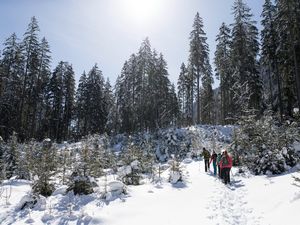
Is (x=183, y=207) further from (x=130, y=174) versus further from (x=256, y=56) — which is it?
(x=256, y=56)

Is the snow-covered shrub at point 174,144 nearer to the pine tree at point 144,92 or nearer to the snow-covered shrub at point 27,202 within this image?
the pine tree at point 144,92

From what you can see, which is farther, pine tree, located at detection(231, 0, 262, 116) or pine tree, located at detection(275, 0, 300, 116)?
pine tree, located at detection(231, 0, 262, 116)

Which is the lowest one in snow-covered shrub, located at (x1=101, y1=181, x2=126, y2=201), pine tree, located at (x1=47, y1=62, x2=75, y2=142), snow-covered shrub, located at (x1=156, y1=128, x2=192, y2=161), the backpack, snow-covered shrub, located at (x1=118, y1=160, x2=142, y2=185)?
snow-covered shrub, located at (x1=101, y1=181, x2=126, y2=201)

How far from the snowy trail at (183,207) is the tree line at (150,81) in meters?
15.9

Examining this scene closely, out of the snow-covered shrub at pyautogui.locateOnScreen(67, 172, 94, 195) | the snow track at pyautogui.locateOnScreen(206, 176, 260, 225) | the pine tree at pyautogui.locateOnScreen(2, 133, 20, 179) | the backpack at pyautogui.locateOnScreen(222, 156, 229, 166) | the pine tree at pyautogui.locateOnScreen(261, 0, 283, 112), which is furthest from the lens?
the pine tree at pyautogui.locateOnScreen(261, 0, 283, 112)

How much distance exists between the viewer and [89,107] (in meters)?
47.7

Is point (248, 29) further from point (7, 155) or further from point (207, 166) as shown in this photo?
point (7, 155)

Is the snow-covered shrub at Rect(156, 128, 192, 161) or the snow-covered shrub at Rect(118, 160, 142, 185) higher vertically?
the snow-covered shrub at Rect(156, 128, 192, 161)

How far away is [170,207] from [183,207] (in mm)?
441

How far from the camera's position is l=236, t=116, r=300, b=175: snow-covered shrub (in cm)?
1382

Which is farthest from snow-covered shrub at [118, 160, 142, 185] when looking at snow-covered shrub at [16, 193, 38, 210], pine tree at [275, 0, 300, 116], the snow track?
pine tree at [275, 0, 300, 116]

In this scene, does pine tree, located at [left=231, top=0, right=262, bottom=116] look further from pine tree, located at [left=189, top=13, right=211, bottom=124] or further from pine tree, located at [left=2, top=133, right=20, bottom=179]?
pine tree, located at [left=2, top=133, right=20, bottom=179]

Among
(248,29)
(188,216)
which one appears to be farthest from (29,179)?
(248,29)

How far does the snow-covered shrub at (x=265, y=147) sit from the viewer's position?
13.8 metres
